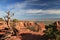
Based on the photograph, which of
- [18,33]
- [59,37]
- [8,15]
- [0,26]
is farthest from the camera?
[0,26]

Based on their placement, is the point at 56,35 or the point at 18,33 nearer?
the point at 56,35

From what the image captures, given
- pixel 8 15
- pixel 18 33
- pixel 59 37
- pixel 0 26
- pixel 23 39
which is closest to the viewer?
pixel 59 37

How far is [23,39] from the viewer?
3334 cm

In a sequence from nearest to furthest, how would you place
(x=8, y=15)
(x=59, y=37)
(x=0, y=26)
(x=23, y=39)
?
(x=59, y=37)
(x=23, y=39)
(x=8, y=15)
(x=0, y=26)

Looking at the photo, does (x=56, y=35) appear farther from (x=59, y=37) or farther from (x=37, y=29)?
(x=37, y=29)

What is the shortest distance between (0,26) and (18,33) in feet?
34.2

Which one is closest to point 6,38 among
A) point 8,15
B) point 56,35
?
point 56,35

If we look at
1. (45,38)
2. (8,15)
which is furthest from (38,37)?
(8,15)

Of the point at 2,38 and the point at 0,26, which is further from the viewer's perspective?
the point at 0,26

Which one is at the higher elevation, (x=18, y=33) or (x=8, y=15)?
(x=8, y=15)

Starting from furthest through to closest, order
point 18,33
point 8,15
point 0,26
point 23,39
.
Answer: point 0,26 < point 8,15 < point 18,33 < point 23,39

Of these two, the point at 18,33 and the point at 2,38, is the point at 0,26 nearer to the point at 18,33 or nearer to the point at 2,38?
the point at 18,33

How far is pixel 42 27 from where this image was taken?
4931cm

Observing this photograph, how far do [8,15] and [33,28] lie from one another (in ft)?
24.7
